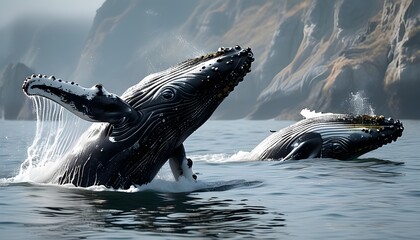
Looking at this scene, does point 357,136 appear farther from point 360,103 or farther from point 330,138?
point 360,103

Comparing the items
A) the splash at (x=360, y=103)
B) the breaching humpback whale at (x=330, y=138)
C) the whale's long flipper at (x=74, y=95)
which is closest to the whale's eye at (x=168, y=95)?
the whale's long flipper at (x=74, y=95)

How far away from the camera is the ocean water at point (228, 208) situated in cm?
928

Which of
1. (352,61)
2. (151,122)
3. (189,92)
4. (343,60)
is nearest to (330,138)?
(189,92)

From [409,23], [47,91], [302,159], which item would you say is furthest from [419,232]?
[409,23]

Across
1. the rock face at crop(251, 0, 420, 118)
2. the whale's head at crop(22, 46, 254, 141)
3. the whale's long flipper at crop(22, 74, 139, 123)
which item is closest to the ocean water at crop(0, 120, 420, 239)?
the whale's head at crop(22, 46, 254, 141)

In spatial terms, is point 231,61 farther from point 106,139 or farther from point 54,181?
point 54,181

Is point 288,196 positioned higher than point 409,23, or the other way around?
point 409,23

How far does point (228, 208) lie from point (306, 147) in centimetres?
734

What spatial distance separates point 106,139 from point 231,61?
1.95 metres

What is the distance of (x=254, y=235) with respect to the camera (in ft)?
29.7

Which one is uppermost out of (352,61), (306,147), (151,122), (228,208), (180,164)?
(352,61)

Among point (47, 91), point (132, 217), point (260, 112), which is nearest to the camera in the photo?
point (132, 217)

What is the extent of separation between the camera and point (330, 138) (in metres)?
18.2

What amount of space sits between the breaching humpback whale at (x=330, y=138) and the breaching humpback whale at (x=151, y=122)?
5.81m
